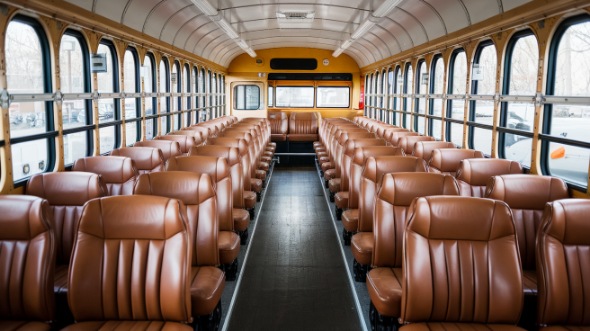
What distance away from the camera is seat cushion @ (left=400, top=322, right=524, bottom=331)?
2.70m

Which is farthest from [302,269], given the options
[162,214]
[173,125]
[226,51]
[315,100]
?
[315,100]

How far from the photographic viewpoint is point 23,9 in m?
4.38

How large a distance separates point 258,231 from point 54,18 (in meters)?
3.64

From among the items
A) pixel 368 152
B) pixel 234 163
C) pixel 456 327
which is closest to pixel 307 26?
pixel 368 152

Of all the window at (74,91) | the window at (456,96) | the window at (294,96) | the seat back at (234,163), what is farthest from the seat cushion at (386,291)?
the window at (294,96)

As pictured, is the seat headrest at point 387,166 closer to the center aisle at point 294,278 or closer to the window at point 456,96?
the center aisle at point 294,278

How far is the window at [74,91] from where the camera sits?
5.45 meters

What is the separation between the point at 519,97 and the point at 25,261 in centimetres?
509

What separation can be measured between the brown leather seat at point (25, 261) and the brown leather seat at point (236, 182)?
90.3 inches

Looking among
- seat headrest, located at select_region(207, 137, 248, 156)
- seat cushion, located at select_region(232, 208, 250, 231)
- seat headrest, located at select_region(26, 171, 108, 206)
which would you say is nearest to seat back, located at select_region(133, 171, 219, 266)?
seat headrest, located at select_region(26, 171, 108, 206)

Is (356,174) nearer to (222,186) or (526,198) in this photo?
(222,186)

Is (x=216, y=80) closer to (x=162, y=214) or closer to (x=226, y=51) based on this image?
(x=226, y=51)

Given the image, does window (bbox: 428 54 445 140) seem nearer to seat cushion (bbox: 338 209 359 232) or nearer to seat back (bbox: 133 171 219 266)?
seat cushion (bbox: 338 209 359 232)

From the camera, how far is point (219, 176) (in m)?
4.68
